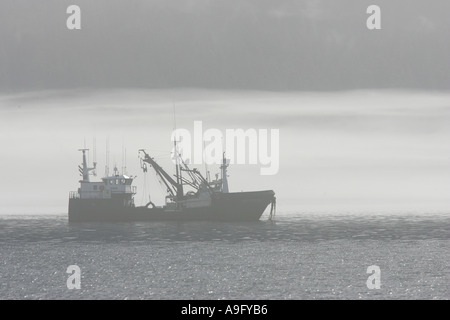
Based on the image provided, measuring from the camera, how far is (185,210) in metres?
132

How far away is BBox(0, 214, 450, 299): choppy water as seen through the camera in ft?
154

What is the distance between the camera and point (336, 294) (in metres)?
45.9

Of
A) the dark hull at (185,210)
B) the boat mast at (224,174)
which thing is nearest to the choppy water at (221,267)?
the dark hull at (185,210)

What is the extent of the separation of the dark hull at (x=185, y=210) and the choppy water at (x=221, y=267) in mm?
29862

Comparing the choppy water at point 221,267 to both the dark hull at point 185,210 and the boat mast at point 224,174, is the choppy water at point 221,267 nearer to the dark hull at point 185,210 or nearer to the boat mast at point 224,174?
the dark hull at point 185,210

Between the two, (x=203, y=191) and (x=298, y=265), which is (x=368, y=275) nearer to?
(x=298, y=265)

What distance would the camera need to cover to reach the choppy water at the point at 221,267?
154ft

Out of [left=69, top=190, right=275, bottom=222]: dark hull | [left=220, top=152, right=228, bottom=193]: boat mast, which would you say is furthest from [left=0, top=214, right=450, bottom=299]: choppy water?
[left=220, top=152, right=228, bottom=193]: boat mast

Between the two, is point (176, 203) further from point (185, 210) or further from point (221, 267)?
point (221, 267)

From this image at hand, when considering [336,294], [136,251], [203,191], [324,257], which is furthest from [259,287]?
[203,191]

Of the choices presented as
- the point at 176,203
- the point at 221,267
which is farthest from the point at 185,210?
the point at 221,267

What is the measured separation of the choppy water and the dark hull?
98.0 feet
